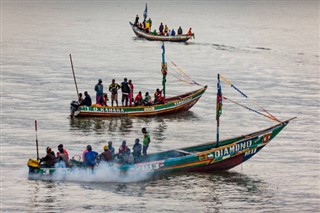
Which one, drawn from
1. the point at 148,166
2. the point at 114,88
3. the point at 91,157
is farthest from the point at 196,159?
the point at 114,88

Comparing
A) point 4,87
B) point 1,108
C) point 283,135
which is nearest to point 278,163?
point 283,135

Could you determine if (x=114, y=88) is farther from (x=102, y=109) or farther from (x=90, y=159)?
(x=90, y=159)

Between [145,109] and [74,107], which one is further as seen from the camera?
[145,109]

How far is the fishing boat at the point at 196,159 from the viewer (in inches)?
1420

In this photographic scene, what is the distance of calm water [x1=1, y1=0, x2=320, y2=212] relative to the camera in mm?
34562

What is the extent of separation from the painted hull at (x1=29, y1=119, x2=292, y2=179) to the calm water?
48 centimetres

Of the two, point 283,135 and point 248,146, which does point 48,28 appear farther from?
point 248,146

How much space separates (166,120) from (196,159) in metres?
13.8

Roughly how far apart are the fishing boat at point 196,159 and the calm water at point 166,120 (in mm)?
482

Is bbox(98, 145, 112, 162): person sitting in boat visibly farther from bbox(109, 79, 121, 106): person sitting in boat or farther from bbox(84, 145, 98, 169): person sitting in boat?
bbox(109, 79, 121, 106): person sitting in boat

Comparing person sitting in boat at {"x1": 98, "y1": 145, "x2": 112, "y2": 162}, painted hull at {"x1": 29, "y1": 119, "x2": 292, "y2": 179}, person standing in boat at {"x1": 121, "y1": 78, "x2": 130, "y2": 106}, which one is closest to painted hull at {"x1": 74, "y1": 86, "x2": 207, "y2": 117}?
person standing in boat at {"x1": 121, "y1": 78, "x2": 130, "y2": 106}

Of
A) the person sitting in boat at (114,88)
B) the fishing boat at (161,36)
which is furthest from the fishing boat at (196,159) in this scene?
the fishing boat at (161,36)

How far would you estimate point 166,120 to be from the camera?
50.8m

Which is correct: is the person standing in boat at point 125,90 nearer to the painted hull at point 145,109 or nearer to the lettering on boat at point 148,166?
the painted hull at point 145,109
